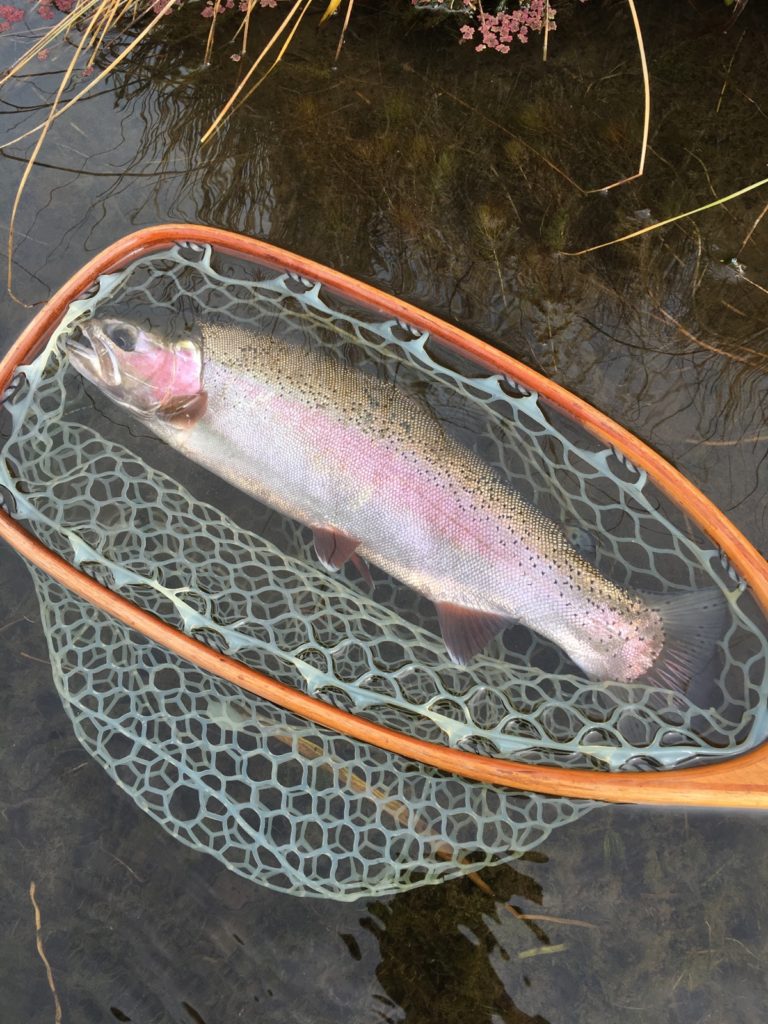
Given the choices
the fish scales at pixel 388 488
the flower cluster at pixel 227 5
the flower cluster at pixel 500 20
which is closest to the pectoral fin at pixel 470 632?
the fish scales at pixel 388 488

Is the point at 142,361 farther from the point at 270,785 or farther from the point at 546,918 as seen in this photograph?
the point at 546,918

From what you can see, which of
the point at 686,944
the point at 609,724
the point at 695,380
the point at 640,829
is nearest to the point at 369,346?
the point at 695,380

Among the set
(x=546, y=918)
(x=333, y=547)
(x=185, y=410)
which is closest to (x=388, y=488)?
(x=333, y=547)

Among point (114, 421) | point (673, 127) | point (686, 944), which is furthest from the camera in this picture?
point (673, 127)

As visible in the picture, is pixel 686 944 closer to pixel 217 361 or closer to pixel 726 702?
pixel 726 702

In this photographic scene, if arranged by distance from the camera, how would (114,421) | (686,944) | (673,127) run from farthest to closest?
(673,127)
(114,421)
(686,944)

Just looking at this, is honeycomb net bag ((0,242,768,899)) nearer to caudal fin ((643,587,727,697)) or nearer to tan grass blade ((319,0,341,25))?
caudal fin ((643,587,727,697))

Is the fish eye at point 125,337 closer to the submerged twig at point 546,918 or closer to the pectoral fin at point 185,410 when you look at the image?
the pectoral fin at point 185,410
